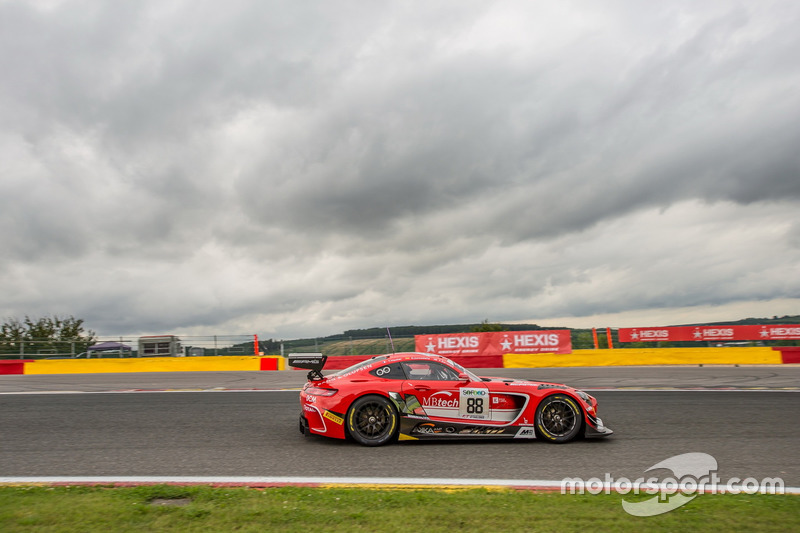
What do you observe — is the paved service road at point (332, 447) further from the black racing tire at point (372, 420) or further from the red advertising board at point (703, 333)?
the red advertising board at point (703, 333)

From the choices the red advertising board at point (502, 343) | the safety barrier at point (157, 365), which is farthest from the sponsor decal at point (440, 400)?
the red advertising board at point (502, 343)

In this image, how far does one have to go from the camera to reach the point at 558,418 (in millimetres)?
7387

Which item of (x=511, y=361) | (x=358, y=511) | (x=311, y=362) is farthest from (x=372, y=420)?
(x=511, y=361)

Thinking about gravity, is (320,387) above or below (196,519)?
above

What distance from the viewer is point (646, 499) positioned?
4531 millimetres

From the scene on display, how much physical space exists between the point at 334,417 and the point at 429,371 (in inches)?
55.5

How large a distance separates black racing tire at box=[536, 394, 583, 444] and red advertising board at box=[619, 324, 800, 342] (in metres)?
21.3

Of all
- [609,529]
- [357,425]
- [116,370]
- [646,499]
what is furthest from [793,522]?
[116,370]

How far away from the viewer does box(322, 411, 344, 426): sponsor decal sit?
7.20m

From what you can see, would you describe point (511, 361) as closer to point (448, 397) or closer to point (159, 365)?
point (159, 365)

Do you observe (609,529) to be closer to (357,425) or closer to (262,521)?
(262,521)

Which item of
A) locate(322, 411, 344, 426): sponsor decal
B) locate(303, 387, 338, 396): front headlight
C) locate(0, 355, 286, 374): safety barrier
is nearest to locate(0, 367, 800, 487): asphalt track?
locate(322, 411, 344, 426): sponsor decal

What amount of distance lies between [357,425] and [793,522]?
15.3ft

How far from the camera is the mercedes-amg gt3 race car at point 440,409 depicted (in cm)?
722
